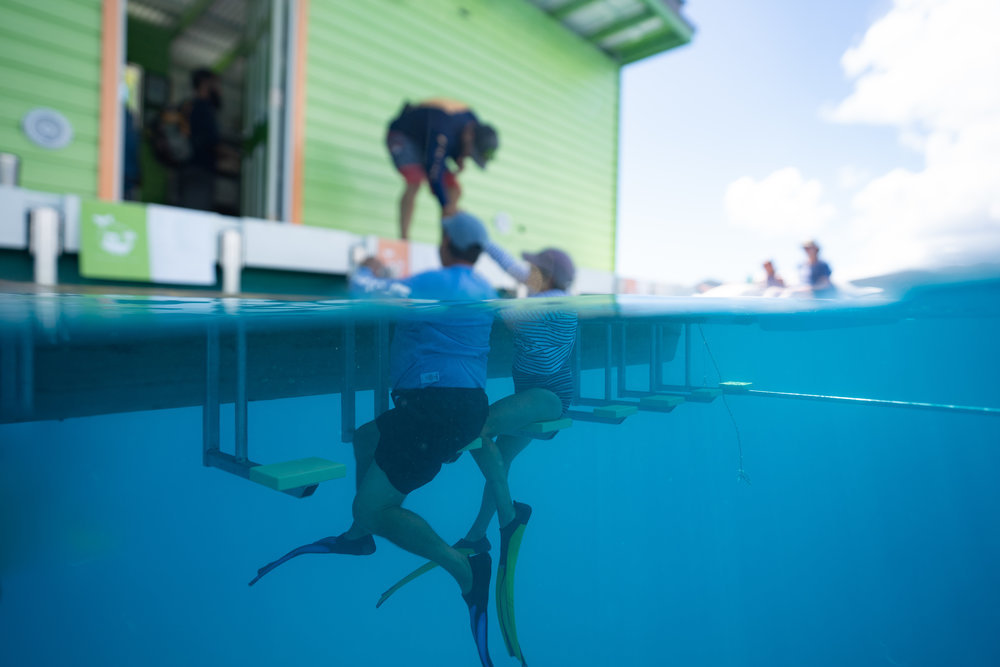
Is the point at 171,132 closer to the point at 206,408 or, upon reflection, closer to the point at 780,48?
the point at 206,408

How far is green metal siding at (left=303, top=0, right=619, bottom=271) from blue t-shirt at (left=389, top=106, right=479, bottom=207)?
83 cm

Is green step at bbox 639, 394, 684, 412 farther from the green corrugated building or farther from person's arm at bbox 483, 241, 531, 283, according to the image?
the green corrugated building

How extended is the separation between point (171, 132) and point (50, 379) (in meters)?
4.74

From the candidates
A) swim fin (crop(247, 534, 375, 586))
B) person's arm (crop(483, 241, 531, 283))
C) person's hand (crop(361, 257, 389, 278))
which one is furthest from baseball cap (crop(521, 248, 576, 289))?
swim fin (crop(247, 534, 375, 586))

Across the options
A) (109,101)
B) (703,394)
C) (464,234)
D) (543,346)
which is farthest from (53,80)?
(703,394)

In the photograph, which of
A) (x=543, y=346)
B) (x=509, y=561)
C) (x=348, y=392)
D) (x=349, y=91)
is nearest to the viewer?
(x=543, y=346)

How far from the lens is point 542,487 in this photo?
15.6 ft

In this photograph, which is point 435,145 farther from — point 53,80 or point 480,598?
point 480,598

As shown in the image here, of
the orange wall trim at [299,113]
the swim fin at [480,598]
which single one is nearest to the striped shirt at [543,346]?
the swim fin at [480,598]

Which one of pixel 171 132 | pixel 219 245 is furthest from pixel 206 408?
pixel 171 132

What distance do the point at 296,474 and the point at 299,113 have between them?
4.55 metres

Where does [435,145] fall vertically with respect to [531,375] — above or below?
above

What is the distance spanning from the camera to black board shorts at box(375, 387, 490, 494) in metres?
2.59

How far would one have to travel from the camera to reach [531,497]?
4.46 m
